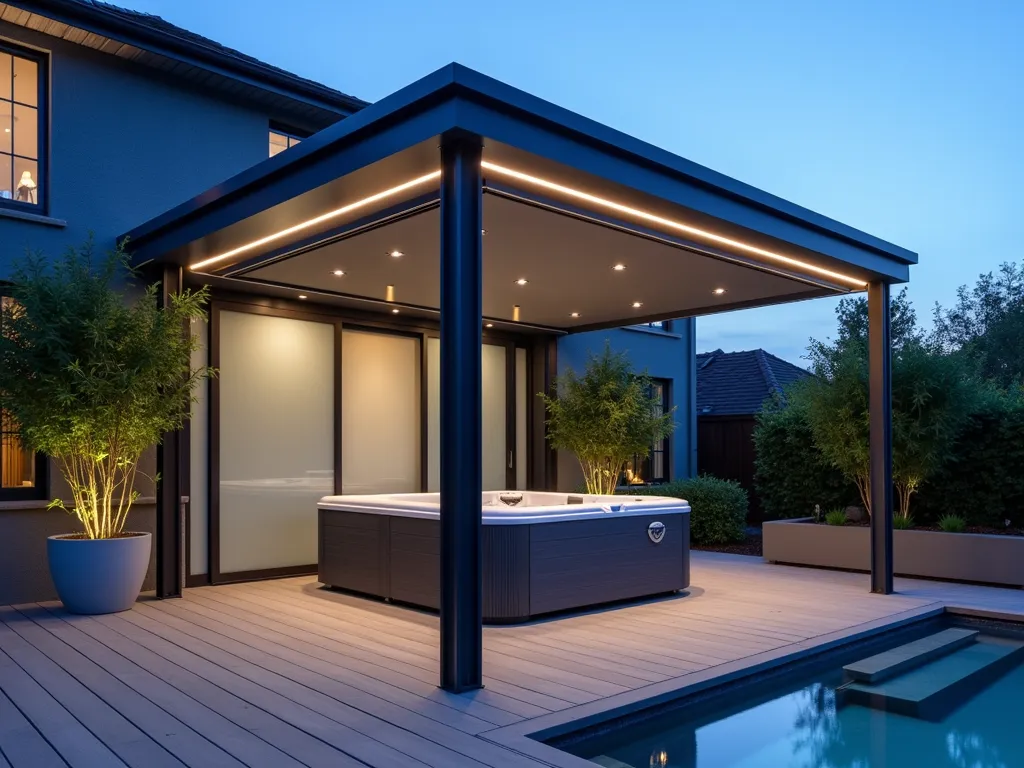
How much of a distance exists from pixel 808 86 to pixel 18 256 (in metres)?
18.1

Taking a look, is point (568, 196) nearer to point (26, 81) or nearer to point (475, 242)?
point (475, 242)

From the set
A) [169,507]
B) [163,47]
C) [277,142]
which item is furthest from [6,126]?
[169,507]

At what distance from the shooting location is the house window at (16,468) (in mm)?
6298

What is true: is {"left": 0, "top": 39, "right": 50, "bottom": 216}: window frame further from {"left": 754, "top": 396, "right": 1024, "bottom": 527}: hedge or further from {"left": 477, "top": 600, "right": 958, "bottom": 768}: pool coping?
{"left": 754, "top": 396, "right": 1024, "bottom": 527}: hedge

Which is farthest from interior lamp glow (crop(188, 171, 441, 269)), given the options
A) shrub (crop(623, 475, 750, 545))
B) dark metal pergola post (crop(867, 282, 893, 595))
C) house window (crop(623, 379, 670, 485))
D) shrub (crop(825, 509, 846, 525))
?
house window (crop(623, 379, 670, 485))

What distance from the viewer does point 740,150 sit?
59469mm

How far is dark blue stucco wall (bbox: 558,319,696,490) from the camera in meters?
11.1

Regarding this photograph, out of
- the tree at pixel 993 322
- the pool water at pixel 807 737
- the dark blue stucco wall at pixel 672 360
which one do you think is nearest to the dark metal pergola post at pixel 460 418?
the pool water at pixel 807 737

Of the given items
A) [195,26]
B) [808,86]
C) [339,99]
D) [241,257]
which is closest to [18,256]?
[241,257]

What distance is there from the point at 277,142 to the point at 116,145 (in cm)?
167

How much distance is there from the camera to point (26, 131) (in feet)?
21.7

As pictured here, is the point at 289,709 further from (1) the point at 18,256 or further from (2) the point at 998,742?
(1) the point at 18,256

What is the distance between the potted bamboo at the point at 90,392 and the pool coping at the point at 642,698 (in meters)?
3.64

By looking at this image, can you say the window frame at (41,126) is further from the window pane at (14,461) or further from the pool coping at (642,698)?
the pool coping at (642,698)
